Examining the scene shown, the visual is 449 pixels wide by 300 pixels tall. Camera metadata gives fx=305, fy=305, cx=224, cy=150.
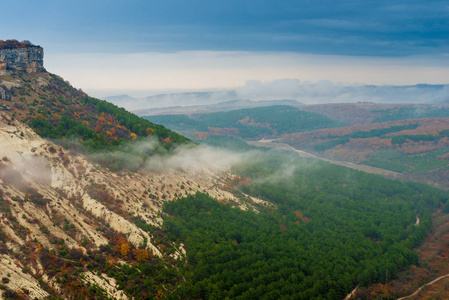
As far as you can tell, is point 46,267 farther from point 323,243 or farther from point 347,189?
point 347,189

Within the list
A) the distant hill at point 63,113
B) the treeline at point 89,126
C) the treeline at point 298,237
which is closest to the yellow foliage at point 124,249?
the treeline at point 298,237

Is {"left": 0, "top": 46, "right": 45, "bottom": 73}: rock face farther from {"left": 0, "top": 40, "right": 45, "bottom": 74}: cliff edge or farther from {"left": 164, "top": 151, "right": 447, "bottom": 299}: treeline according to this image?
{"left": 164, "top": 151, "right": 447, "bottom": 299}: treeline

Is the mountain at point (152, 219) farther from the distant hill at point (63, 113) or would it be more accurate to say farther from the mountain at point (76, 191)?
the distant hill at point (63, 113)

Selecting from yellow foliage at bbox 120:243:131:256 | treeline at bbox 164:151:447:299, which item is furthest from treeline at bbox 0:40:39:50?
yellow foliage at bbox 120:243:131:256

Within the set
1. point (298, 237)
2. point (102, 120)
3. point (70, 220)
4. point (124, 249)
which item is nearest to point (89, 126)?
point (102, 120)

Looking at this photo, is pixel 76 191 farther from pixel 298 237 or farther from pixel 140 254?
pixel 298 237
